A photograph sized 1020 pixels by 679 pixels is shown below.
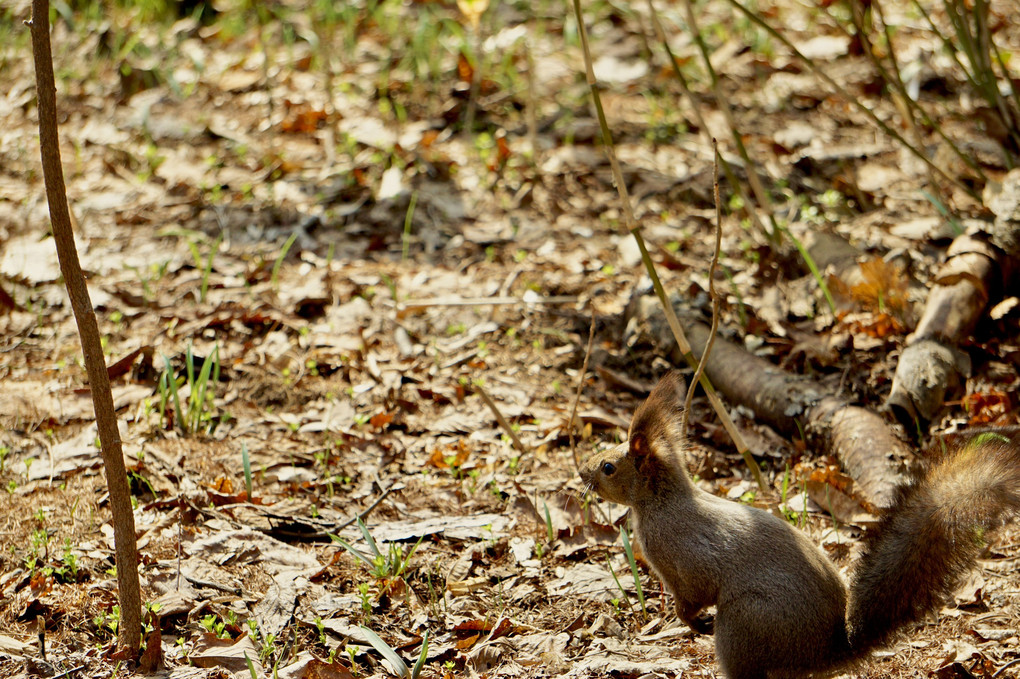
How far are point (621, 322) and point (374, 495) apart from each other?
153 cm

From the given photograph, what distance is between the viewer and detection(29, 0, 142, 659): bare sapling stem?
6.58ft

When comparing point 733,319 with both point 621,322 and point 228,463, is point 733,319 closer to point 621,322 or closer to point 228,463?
point 621,322

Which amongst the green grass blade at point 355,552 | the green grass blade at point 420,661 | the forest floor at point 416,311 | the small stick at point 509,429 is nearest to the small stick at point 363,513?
the forest floor at point 416,311

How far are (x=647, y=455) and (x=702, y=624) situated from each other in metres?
0.50

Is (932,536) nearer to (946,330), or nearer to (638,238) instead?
(638,238)

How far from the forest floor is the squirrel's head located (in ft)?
1.15

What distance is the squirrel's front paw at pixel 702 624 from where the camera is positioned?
2.53m

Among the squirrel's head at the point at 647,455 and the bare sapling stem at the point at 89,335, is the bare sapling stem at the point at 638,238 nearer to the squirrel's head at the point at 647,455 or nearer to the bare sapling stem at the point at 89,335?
the squirrel's head at the point at 647,455

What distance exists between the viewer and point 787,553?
231 cm

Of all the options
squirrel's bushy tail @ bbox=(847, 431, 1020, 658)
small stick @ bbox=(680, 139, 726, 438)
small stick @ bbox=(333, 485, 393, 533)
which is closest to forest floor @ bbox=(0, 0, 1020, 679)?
small stick @ bbox=(333, 485, 393, 533)

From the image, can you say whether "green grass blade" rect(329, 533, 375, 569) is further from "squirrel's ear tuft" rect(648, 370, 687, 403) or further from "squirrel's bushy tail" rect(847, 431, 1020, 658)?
"squirrel's bushy tail" rect(847, 431, 1020, 658)

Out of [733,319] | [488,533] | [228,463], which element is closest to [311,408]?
[228,463]

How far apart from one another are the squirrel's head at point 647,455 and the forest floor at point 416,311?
35 cm

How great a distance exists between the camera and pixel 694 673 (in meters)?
2.46
